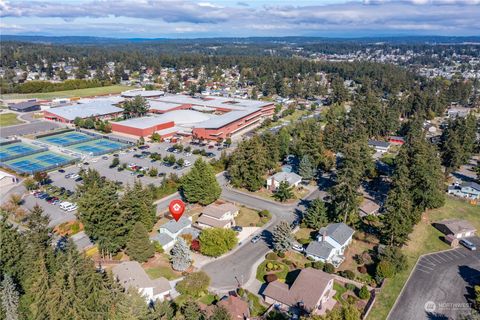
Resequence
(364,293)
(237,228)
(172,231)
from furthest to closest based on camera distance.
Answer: (237,228) < (172,231) < (364,293)

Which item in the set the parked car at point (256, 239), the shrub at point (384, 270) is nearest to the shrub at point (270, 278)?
the parked car at point (256, 239)

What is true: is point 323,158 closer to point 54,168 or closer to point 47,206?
point 47,206

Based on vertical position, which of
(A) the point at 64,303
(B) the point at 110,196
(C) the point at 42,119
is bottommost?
(C) the point at 42,119

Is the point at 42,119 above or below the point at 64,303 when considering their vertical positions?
below

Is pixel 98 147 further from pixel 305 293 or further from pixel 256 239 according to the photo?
pixel 305 293

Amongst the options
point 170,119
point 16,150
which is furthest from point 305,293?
point 16,150

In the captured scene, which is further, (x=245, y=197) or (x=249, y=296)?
(x=245, y=197)

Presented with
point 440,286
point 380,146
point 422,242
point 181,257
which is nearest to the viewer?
point 440,286

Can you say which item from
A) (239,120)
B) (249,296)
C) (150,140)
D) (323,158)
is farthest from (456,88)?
(249,296)
